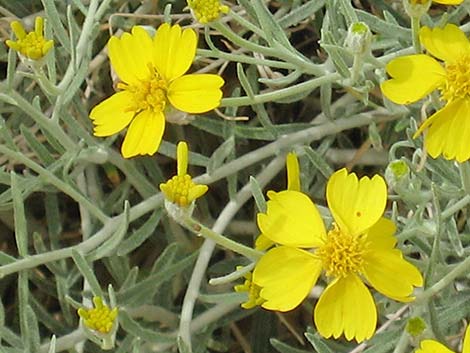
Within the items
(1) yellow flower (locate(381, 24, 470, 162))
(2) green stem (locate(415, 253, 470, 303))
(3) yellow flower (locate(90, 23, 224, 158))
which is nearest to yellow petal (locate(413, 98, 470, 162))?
(1) yellow flower (locate(381, 24, 470, 162))

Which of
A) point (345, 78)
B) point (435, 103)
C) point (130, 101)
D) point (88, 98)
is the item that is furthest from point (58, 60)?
point (435, 103)

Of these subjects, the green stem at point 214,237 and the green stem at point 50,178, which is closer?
the green stem at point 214,237

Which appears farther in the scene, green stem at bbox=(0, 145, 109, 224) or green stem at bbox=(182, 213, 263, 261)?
green stem at bbox=(0, 145, 109, 224)

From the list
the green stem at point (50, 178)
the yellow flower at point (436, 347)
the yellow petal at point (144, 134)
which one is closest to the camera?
the yellow flower at point (436, 347)

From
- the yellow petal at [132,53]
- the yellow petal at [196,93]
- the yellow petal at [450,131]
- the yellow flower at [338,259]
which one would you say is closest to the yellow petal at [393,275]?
the yellow flower at [338,259]

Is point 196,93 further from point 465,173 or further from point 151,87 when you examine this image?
point 465,173

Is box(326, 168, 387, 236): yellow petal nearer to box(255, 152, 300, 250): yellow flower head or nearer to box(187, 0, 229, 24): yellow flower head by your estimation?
box(255, 152, 300, 250): yellow flower head

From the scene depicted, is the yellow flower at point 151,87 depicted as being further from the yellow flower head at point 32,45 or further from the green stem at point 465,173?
the green stem at point 465,173
